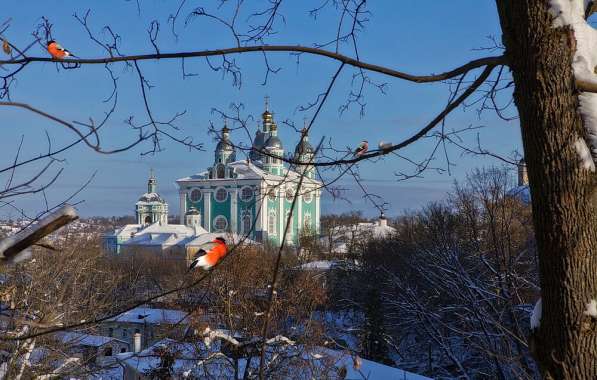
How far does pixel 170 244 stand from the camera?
170 ft

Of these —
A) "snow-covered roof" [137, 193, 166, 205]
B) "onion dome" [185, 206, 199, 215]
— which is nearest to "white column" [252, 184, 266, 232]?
"onion dome" [185, 206, 199, 215]

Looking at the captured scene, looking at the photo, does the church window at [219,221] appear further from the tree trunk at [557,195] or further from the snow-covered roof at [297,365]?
the tree trunk at [557,195]

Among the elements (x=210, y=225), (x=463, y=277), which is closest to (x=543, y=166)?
(x=463, y=277)

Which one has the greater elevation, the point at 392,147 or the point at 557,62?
the point at 557,62

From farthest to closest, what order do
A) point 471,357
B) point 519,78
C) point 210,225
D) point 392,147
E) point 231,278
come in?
point 210,225 < point 471,357 < point 231,278 < point 392,147 < point 519,78

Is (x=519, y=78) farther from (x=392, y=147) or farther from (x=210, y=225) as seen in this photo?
(x=210, y=225)

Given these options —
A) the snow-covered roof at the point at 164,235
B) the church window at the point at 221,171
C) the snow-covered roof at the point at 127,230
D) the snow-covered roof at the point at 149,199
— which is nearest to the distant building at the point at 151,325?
the snow-covered roof at the point at 164,235

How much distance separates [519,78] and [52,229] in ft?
4.10

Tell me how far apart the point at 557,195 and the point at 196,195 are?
59.6m

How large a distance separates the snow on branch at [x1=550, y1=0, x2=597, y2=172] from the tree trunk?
2 centimetres

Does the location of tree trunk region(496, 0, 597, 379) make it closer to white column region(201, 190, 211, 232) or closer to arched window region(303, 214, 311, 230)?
arched window region(303, 214, 311, 230)

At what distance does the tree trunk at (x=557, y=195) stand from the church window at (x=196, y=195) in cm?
5877

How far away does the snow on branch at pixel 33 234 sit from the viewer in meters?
1.33

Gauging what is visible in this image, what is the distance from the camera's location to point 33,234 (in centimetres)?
136
